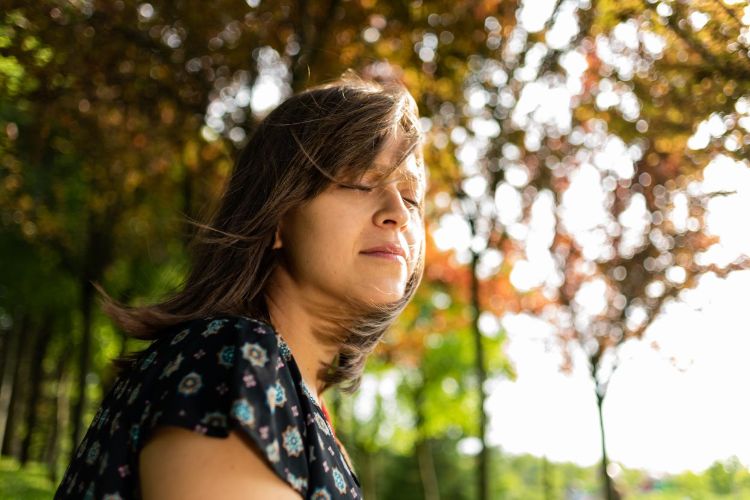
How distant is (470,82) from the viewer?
970 cm

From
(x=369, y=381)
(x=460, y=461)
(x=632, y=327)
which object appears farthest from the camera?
(x=460, y=461)

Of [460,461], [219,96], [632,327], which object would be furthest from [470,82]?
[460,461]

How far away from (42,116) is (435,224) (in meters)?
8.17

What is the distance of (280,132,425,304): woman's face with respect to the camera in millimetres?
2285

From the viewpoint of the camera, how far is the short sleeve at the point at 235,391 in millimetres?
1624

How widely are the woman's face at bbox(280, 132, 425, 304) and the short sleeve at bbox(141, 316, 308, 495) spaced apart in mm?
493

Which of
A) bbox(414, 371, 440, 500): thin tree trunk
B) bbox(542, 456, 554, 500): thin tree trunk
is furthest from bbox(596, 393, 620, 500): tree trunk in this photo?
bbox(414, 371, 440, 500): thin tree trunk

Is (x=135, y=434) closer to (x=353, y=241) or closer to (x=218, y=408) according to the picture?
(x=218, y=408)

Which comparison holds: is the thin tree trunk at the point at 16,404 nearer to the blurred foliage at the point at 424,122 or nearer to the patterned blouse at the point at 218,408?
the blurred foliage at the point at 424,122

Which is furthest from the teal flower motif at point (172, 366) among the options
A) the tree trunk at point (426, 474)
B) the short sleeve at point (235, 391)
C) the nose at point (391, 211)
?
the tree trunk at point (426, 474)

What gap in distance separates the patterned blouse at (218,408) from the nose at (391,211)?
1.84ft

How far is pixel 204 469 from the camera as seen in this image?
1.60 meters

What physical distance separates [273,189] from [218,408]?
0.84m

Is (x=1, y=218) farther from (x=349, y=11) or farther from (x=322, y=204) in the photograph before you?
(x=322, y=204)
